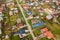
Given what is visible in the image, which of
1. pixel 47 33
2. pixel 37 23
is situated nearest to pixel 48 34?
pixel 47 33

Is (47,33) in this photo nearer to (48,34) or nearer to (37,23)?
(48,34)

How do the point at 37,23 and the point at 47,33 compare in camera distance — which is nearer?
the point at 47,33

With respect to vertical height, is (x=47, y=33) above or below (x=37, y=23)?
below

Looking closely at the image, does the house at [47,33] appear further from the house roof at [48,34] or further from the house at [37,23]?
the house at [37,23]

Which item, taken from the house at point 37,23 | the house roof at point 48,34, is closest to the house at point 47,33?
the house roof at point 48,34

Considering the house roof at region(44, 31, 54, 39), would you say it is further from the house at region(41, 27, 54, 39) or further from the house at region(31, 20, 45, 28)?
the house at region(31, 20, 45, 28)

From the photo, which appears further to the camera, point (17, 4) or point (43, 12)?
→ point (17, 4)

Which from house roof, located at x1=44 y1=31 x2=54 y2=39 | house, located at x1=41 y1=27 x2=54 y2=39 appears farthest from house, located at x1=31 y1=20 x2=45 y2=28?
house roof, located at x1=44 y1=31 x2=54 y2=39

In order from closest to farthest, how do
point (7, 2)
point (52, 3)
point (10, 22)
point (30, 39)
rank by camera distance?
point (30, 39) → point (10, 22) → point (52, 3) → point (7, 2)

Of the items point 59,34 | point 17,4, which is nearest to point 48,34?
point 59,34

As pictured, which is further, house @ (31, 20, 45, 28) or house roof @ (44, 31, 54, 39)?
house @ (31, 20, 45, 28)

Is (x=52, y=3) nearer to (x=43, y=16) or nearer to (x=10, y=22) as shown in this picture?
(x=43, y=16)
